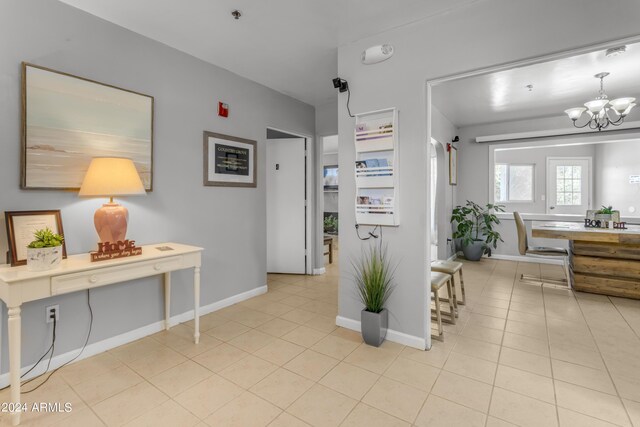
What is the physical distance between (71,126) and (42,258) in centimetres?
98

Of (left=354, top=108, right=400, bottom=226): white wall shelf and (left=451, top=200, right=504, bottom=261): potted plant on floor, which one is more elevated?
(left=354, top=108, right=400, bottom=226): white wall shelf

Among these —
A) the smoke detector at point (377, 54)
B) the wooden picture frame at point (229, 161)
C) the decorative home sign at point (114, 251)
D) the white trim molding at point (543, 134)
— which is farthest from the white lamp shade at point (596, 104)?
the decorative home sign at point (114, 251)

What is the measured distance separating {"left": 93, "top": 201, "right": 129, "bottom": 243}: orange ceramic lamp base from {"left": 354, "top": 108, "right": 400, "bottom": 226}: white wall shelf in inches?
71.1

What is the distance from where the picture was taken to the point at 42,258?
1728 millimetres

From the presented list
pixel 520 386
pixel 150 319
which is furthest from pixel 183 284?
pixel 520 386

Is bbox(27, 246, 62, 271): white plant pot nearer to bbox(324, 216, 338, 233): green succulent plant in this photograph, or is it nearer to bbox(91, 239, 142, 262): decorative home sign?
bbox(91, 239, 142, 262): decorative home sign

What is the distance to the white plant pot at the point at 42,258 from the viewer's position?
5.60 feet

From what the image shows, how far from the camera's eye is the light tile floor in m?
1.64

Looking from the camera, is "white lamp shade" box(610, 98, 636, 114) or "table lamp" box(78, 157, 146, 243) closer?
"table lamp" box(78, 157, 146, 243)

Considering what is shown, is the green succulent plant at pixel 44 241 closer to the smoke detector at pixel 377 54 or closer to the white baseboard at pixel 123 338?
the white baseboard at pixel 123 338

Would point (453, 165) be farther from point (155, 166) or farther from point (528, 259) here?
point (155, 166)

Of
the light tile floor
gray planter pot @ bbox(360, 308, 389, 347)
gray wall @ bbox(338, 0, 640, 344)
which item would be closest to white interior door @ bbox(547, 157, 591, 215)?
the light tile floor

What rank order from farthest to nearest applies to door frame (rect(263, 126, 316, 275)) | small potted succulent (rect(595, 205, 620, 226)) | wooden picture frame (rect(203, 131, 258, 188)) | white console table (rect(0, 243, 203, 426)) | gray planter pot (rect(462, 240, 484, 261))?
gray planter pot (rect(462, 240, 484, 261)) → door frame (rect(263, 126, 316, 275)) → small potted succulent (rect(595, 205, 620, 226)) → wooden picture frame (rect(203, 131, 258, 188)) → white console table (rect(0, 243, 203, 426))

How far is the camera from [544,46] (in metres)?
1.90
